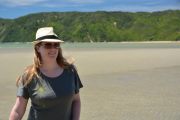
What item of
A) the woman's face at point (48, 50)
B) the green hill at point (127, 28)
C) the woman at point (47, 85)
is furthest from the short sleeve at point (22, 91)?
the green hill at point (127, 28)

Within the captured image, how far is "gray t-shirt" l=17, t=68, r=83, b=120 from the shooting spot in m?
3.29

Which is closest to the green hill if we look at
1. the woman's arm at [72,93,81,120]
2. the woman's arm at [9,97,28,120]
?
the woman's arm at [72,93,81,120]

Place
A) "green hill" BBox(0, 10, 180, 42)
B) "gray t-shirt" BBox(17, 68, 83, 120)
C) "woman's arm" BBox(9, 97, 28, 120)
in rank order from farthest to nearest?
"green hill" BBox(0, 10, 180, 42)
"woman's arm" BBox(9, 97, 28, 120)
"gray t-shirt" BBox(17, 68, 83, 120)

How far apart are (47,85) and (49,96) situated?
10cm

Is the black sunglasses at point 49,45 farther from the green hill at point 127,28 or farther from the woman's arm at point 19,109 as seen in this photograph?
the green hill at point 127,28

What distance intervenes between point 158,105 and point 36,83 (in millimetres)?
8816

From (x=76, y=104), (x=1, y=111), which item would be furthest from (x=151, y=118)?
(x=76, y=104)

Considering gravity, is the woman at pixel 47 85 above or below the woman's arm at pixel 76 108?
above

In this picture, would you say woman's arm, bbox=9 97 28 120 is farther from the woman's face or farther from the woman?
the woman's face

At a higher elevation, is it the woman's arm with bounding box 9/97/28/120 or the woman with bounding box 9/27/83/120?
the woman with bounding box 9/27/83/120

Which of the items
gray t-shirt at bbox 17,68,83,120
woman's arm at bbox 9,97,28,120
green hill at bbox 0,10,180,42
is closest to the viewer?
gray t-shirt at bbox 17,68,83,120

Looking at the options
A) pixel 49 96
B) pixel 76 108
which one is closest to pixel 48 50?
pixel 49 96

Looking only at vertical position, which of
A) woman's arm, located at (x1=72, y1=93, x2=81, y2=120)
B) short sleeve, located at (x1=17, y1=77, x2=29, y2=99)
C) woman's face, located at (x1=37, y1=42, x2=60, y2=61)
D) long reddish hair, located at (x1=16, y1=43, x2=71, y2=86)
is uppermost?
woman's face, located at (x1=37, y1=42, x2=60, y2=61)

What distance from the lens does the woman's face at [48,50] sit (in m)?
3.34
